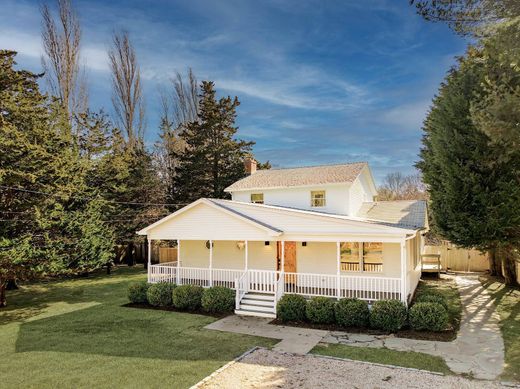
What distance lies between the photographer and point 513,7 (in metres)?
9.32

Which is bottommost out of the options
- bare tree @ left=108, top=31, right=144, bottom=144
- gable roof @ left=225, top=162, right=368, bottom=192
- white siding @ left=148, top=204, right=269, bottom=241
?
white siding @ left=148, top=204, right=269, bottom=241

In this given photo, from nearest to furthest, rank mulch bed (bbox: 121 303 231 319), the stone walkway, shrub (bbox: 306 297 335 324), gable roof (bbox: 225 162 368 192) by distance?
the stone walkway
shrub (bbox: 306 297 335 324)
mulch bed (bbox: 121 303 231 319)
gable roof (bbox: 225 162 368 192)

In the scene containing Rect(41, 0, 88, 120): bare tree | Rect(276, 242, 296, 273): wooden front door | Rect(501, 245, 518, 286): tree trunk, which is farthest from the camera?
Rect(41, 0, 88, 120): bare tree

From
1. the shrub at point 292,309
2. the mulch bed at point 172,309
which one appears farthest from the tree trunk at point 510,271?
the mulch bed at point 172,309

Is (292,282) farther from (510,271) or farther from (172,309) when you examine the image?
(510,271)

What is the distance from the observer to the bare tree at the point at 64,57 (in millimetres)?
28469

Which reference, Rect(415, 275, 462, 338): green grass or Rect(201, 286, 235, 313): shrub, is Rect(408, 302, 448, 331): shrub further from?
Rect(201, 286, 235, 313): shrub

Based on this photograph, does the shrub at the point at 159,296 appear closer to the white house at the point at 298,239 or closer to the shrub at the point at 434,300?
the white house at the point at 298,239

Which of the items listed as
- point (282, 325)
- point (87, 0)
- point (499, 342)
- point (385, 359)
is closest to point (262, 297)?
point (282, 325)

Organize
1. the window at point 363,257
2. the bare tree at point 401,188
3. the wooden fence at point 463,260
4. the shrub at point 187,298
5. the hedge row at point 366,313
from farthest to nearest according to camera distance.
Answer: the bare tree at point 401,188 < the wooden fence at point 463,260 < the window at point 363,257 < the shrub at point 187,298 < the hedge row at point 366,313

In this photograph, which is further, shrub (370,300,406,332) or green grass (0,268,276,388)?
shrub (370,300,406,332)

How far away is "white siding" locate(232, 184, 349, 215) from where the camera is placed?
19031 mm

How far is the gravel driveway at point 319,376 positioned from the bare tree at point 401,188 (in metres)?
44.2

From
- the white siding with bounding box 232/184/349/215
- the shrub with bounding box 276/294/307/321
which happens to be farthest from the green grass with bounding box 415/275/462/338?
the white siding with bounding box 232/184/349/215
